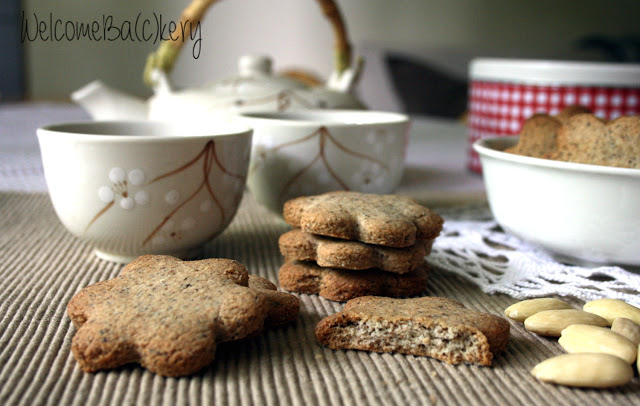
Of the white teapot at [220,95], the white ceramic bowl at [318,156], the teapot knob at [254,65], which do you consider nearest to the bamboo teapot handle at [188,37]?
the white teapot at [220,95]

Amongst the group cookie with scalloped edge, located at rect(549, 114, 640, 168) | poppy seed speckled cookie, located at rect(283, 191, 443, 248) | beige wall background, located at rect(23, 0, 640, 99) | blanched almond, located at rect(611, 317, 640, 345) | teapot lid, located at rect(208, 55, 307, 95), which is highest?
beige wall background, located at rect(23, 0, 640, 99)

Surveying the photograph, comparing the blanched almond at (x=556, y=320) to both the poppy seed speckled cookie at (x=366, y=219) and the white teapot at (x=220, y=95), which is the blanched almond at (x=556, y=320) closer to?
the poppy seed speckled cookie at (x=366, y=219)

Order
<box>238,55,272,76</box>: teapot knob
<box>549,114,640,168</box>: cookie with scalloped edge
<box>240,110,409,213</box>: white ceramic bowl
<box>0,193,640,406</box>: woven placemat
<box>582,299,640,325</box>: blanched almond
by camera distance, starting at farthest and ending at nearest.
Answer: <box>238,55,272,76</box>: teapot knob, <box>240,110,409,213</box>: white ceramic bowl, <box>549,114,640,168</box>: cookie with scalloped edge, <box>582,299,640,325</box>: blanched almond, <box>0,193,640,406</box>: woven placemat

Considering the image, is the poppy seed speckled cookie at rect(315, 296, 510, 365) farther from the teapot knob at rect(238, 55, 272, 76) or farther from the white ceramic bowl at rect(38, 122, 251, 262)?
the teapot knob at rect(238, 55, 272, 76)

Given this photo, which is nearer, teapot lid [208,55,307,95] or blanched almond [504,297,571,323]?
blanched almond [504,297,571,323]

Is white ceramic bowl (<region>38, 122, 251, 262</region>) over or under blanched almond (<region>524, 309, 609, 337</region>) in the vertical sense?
over

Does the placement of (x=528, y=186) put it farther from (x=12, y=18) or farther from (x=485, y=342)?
(x=12, y=18)

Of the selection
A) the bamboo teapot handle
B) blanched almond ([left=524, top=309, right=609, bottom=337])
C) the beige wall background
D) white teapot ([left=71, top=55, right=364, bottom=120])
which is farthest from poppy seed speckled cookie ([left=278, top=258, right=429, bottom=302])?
the beige wall background
